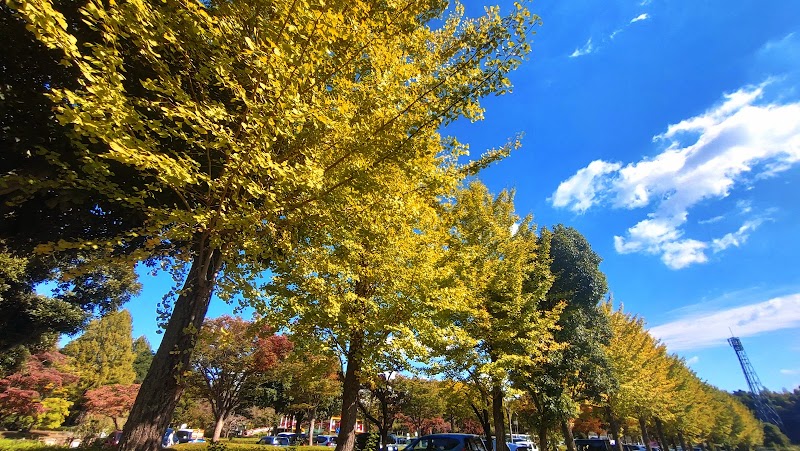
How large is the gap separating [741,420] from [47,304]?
80043 mm

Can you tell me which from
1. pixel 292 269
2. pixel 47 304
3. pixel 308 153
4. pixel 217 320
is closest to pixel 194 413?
pixel 217 320

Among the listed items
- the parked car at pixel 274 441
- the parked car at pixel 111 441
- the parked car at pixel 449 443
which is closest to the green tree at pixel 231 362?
the parked car at pixel 111 441

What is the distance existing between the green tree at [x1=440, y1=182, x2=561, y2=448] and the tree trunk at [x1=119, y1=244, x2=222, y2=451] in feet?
21.1

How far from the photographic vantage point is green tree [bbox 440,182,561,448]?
10.9 meters

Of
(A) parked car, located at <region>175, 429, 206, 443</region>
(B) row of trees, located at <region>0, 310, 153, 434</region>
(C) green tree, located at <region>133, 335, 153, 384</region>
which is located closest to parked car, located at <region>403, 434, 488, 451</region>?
(B) row of trees, located at <region>0, 310, 153, 434</region>

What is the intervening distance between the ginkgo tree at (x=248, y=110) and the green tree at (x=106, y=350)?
123ft

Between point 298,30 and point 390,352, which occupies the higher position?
point 298,30

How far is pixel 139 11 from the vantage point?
323cm

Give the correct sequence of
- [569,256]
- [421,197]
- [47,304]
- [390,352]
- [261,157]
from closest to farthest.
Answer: [261,157]
[421,197]
[390,352]
[47,304]
[569,256]

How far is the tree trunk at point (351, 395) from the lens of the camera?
8523mm

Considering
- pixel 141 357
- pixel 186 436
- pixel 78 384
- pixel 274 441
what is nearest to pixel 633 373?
pixel 274 441

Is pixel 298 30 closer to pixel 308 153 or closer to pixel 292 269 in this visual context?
pixel 308 153

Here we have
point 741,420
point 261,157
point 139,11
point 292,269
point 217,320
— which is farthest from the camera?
point 741,420

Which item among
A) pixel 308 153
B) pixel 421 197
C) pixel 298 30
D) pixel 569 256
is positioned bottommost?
pixel 308 153
